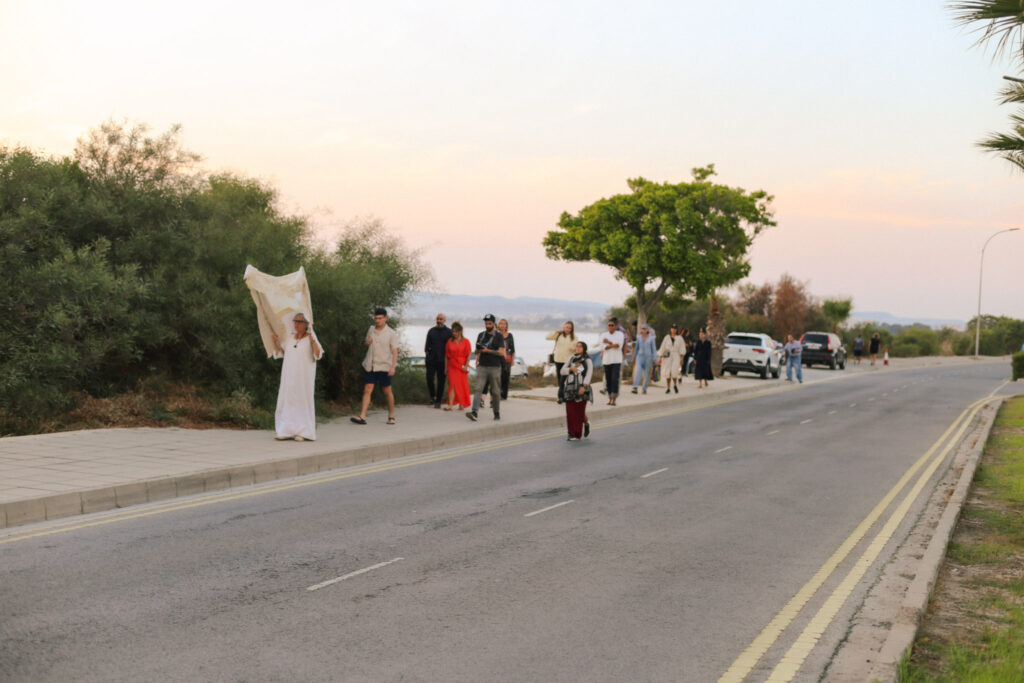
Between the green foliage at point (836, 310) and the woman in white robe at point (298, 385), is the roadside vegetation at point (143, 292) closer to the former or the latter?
the woman in white robe at point (298, 385)

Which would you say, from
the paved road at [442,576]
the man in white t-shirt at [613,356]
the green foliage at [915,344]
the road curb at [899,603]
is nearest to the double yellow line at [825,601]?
the paved road at [442,576]

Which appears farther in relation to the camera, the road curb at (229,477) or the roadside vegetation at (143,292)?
the roadside vegetation at (143,292)

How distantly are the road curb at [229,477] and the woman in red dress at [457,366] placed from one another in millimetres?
1825

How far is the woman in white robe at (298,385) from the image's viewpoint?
1305cm

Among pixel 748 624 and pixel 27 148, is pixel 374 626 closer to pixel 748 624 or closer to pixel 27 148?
pixel 748 624

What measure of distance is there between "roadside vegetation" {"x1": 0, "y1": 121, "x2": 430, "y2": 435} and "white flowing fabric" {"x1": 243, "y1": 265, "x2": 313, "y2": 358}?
142cm

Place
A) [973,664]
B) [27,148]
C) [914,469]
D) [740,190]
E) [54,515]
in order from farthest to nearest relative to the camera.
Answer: [740,190], [27,148], [914,469], [54,515], [973,664]

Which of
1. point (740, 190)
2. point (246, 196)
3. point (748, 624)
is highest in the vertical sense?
point (740, 190)

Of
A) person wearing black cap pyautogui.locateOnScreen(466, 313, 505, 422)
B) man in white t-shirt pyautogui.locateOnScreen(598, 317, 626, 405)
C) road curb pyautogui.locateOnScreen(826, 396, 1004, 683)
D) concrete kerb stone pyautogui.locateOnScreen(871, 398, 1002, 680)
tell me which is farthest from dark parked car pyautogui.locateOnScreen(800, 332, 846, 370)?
road curb pyautogui.locateOnScreen(826, 396, 1004, 683)

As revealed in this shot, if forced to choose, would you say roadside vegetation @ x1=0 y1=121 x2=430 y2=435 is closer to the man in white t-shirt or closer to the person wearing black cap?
the person wearing black cap

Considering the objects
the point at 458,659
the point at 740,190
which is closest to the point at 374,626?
the point at 458,659

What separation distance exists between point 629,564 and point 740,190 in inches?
1616

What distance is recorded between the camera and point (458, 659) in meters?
4.94

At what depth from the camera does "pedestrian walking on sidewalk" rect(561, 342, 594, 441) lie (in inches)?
603
